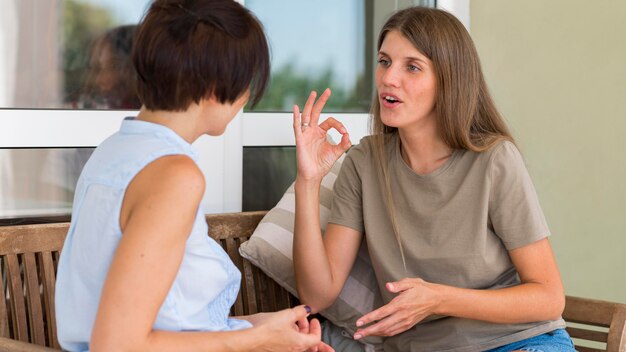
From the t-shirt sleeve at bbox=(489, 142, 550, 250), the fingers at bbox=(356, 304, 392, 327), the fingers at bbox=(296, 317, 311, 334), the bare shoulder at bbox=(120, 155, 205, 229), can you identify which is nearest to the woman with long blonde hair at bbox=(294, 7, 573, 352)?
the t-shirt sleeve at bbox=(489, 142, 550, 250)

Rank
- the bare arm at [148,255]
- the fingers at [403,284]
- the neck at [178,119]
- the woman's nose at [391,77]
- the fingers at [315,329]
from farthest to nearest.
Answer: the woman's nose at [391,77] → the fingers at [403,284] → the fingers at [315,329] → the neck at [178,119] → the bare arm at [148,255]

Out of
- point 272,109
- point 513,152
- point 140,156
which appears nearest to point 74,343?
point 140,156

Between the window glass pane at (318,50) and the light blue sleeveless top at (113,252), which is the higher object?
the window glass pane at (318,50)

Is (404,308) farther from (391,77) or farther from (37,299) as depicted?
(37,299)

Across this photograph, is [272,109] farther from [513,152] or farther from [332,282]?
[513,152]

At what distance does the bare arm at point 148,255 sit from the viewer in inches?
43.6

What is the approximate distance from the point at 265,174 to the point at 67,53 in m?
0.69

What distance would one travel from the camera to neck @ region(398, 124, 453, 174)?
2002 mm

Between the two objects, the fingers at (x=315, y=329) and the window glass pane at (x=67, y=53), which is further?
the window glass pane at (x=67, y=53)

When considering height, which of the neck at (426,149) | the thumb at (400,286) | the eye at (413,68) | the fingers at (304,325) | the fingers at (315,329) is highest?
the eye at (413,68)

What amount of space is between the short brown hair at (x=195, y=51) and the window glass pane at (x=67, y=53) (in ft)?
3.02

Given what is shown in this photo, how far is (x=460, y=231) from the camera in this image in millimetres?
1929

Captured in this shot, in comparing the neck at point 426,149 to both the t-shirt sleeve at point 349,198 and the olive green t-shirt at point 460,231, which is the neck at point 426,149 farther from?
the t-shirt sleeve at point 349,198

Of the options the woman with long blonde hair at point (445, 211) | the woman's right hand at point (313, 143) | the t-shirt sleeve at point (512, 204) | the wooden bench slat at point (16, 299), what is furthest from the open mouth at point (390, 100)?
the wooden bench slat at point (16, 299)
